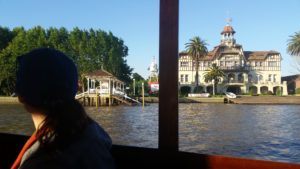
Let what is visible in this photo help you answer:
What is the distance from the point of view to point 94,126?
130 centimetres

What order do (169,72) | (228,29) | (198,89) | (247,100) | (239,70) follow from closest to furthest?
(169,72) → (247,100) → (198,89) → (239,70) → (228,29)

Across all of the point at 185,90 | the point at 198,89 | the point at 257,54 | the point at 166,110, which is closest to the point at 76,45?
the point at 185,90

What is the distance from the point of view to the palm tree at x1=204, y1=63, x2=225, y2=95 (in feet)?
244

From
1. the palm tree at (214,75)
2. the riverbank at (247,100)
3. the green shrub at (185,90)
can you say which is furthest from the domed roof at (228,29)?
the riverbank at (247,100)

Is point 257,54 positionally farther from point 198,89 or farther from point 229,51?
point 198,89

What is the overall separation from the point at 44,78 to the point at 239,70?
79.6 m

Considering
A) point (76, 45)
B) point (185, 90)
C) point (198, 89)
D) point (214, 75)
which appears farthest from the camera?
point (185, 90)

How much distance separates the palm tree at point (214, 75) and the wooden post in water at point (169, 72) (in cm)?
7227

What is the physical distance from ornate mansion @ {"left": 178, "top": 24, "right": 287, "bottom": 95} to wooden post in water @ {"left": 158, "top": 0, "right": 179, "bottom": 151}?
2976 inches

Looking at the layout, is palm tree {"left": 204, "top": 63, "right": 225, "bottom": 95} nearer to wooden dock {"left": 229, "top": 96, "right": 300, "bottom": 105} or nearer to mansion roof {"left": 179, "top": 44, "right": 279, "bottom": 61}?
mansion roof {"left": 179, "top": 44, "right": 279, "bottom": 61}

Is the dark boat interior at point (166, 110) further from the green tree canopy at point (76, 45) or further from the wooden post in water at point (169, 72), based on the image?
the green tree canopy at point (76, 45)

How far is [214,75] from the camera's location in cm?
7425

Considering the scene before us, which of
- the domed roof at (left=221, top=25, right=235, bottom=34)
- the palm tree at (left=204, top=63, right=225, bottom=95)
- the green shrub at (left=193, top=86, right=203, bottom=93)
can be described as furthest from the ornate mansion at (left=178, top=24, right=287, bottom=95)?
the domed roof at (left=221, top=25, right=235, bottom=34)

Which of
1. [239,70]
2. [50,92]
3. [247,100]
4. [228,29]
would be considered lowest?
[247,100]
